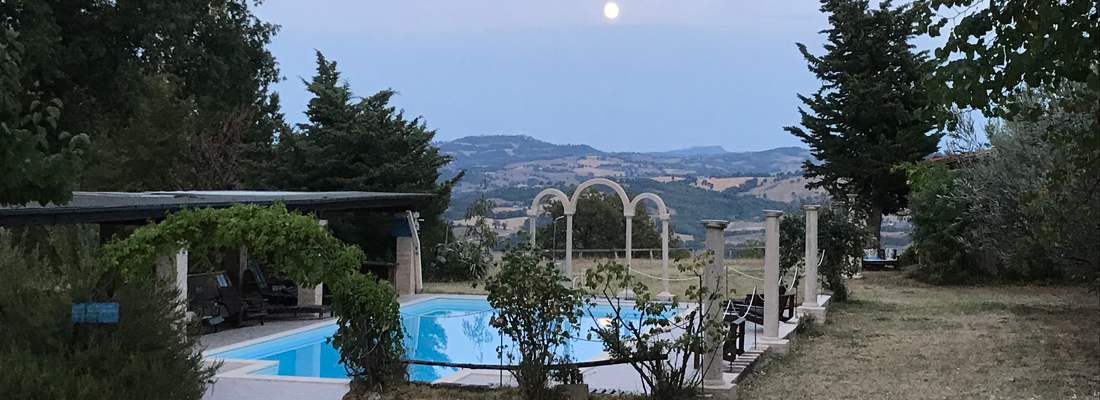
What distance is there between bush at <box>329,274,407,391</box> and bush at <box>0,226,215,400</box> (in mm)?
1569

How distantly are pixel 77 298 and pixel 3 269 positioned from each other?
69 centimetres

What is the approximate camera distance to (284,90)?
3070 cm

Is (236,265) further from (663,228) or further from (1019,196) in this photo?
(1019,196)

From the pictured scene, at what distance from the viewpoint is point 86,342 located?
17.9 ft

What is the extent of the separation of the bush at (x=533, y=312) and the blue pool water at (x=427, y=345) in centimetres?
148

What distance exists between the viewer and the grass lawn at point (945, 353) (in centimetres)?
819

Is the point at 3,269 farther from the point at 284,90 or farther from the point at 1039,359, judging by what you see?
the point at 284,90

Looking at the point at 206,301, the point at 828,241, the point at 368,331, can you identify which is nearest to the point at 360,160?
the point at 206,301

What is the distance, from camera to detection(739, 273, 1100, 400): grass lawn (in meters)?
8.19

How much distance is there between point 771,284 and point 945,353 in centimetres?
216

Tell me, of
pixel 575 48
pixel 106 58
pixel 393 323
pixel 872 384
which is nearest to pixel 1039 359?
pixel 872 384

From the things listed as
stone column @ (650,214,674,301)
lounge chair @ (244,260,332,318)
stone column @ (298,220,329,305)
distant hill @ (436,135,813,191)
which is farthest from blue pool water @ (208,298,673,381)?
distant hill @ (436,135,813,191)

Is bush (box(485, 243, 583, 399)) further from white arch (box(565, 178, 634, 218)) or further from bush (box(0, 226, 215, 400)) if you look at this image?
white arch (box(565, 178, 634, 218))

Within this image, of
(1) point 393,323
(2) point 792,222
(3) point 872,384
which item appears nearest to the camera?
(1) point 393,323
